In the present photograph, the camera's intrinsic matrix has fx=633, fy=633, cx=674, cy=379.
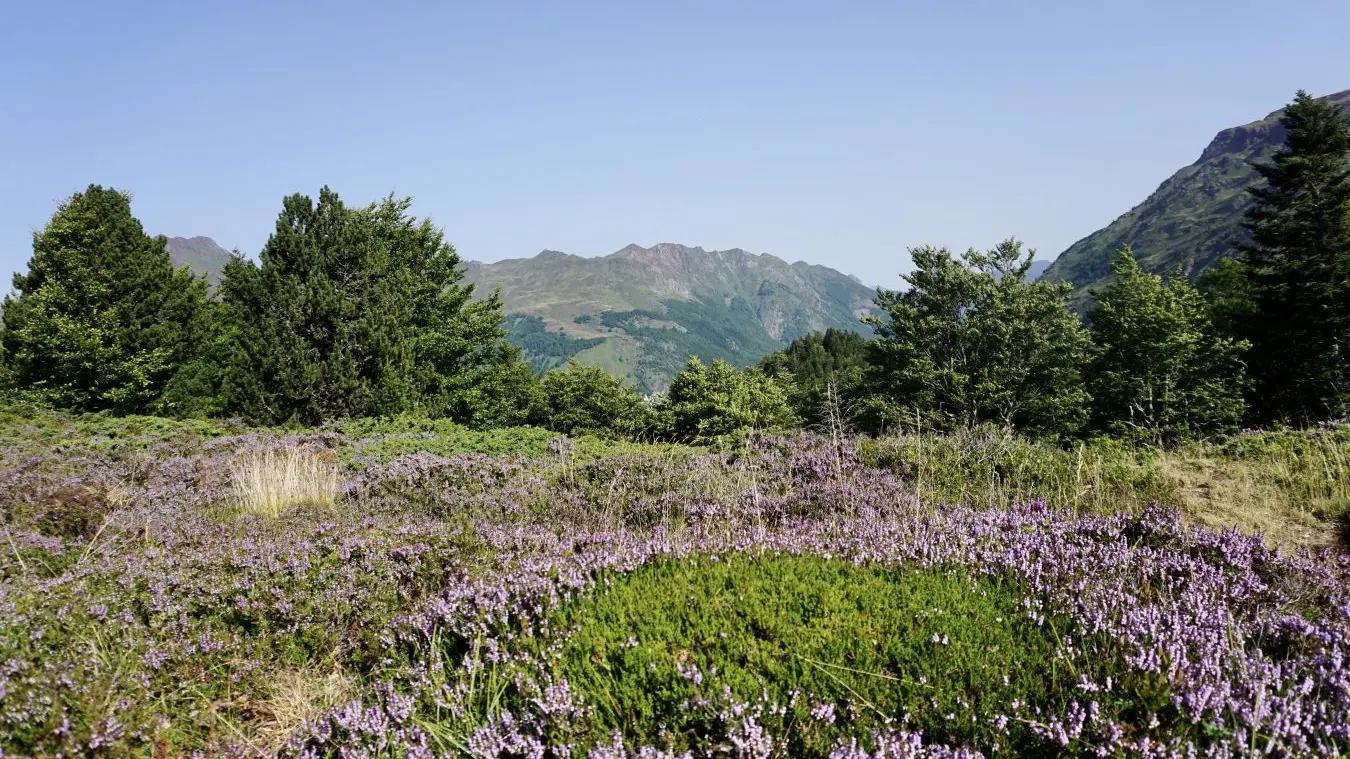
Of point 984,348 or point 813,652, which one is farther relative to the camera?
point 984,348

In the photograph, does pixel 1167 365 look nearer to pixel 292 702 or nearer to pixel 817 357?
pixel 292 702

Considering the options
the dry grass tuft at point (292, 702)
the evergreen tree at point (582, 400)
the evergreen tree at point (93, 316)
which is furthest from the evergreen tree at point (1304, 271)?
the evergreen tree at point (93, 316)

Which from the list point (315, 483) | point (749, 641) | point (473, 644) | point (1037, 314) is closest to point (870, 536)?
point (749, 641)

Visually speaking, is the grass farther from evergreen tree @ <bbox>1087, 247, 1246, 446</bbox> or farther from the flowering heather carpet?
evergreen tree @ <bbox>1087, 247, 1246, 446</bbox>

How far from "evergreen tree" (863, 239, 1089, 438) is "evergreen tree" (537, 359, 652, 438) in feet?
69.7

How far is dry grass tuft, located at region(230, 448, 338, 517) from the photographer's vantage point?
8186 mm

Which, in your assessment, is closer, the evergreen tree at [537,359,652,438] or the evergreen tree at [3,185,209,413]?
the evergreen tree at [3,185,209,413]

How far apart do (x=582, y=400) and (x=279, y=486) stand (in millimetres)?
39544

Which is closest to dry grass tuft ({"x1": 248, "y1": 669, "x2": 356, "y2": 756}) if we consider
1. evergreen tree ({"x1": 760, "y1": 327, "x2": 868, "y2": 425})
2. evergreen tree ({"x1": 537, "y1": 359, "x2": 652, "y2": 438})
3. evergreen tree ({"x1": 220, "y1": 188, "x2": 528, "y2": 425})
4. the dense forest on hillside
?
evergreen tree ({"x1": 220, "y1": 188, "x2": 528, "y2": 425})

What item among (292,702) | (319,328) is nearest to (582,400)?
(319,328)

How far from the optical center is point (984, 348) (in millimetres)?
27969

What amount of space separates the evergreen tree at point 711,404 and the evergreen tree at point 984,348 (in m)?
5.45

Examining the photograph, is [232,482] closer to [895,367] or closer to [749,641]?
[749,641]

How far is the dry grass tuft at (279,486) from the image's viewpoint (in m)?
8.19
